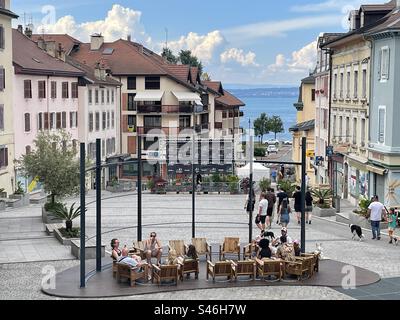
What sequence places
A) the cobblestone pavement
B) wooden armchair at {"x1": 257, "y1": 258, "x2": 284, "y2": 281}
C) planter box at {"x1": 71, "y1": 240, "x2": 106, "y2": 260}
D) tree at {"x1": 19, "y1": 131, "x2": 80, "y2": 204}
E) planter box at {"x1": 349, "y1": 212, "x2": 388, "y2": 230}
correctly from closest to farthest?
the cobblestone pavement → wooden armchair at {"x1": 257, "y1": 258, "x2": 284, "y2": 281} → planter box at {"x1": 71, "y1": 240, "x2": 106, "y2": 260} → planter box at {"x1": 349, "y1": 212, "x2": 388, "y2": 230} → tree at {"x1": 19, "y1": 131, "x2": 80, "y2": 204}

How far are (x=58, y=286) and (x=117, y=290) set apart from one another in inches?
66.3

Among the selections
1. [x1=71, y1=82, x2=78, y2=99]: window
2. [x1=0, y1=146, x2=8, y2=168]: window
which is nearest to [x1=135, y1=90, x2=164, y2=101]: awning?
[x1=71, y1=82, x2=78, y2=99]: window

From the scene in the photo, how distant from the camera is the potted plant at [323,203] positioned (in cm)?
3888

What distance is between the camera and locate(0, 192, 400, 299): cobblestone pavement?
2122 centimetres

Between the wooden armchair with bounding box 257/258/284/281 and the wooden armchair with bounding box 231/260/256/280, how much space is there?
7.4 inches

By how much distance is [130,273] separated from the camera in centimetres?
2147

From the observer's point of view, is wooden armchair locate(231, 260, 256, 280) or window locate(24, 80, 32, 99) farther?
window locate(24, 80, 32, 99)

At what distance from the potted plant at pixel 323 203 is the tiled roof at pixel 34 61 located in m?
27.1

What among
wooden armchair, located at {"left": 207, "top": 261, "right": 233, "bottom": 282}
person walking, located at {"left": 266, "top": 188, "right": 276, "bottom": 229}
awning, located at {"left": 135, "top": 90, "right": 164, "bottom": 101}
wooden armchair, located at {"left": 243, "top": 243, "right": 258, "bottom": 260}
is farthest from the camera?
awning, located at {"left": 135, "top": 90, "right": 164, "bottom": 101}

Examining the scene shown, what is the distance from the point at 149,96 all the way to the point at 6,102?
33177mm

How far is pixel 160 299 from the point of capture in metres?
20.1

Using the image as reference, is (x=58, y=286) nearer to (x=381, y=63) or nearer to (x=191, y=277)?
(x=191, y=277)

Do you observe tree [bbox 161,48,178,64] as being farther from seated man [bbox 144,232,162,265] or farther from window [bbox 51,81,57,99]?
seated man [bbox 144,232,162,265]
